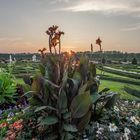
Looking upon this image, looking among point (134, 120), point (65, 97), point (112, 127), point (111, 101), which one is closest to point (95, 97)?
point (111, 101)

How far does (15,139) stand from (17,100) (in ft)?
13.2

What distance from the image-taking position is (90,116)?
5875 millimetres

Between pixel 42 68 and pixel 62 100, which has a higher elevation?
pixel 42 68

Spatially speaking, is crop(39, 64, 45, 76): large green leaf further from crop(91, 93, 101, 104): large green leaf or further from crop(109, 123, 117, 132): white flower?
crop(109, 123, 117, 132): white flower

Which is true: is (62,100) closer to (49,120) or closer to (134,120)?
(49,120)

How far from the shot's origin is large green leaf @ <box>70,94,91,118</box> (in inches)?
215

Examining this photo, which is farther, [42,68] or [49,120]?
[42,68]

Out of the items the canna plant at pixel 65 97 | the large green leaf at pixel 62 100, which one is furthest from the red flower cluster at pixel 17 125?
the large green leaf at pixel 62 100

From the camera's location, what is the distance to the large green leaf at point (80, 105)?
18.0ft

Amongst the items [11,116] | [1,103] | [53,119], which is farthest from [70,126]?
[1,103]

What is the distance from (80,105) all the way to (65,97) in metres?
0.23

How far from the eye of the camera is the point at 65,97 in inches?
218

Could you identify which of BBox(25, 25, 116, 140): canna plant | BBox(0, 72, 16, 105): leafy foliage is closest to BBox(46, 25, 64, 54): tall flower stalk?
BBox(25, 25, 116, 140): canna plant

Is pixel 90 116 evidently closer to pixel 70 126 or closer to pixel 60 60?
pixel 70 126
